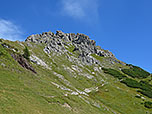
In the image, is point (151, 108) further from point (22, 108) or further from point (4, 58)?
point (4, 58)

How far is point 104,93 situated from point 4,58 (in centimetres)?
5535

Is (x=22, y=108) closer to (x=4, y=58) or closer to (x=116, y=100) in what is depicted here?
(x=4, y=58)

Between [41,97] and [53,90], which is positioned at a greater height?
[53,90]

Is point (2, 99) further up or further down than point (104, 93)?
further down

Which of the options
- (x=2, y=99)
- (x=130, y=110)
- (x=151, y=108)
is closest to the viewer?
(x=2, y=99)

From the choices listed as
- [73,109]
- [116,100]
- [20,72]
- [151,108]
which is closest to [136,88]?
[151,108]

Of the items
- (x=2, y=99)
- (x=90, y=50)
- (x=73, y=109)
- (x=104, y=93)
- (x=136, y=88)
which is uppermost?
(x=90, y=50)

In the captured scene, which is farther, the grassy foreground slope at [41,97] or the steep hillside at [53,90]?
the steep hillside at [53,90]

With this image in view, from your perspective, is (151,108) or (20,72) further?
(151,108)

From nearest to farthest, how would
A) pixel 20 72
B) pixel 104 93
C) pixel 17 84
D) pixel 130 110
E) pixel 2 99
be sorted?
1. pixel 2 99
2. pixel 17 84
3. pixel 20 72
4. pixel 130 110
5. pixel 104 93

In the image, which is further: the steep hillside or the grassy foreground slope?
the steep hillside

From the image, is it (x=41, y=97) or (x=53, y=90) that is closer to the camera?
(x=41, y=97)

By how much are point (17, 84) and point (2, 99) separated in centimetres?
1089

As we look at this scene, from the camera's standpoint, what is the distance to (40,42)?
4710 inches
